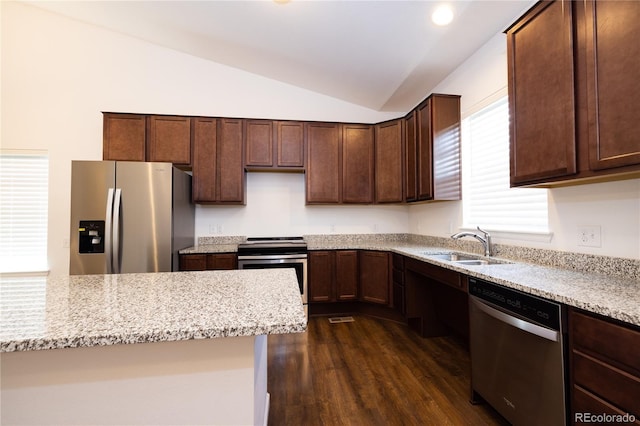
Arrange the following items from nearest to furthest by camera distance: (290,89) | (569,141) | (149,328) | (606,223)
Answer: (149,328)
(569,141)
(606,223)
(290,89)

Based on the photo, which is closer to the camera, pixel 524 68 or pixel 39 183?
pixel 524 68

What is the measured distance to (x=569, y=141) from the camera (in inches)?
58.0

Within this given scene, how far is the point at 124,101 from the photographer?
354 cm

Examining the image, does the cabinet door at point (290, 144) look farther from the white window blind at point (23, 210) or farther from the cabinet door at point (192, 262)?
the white window blind at point (23, 210)

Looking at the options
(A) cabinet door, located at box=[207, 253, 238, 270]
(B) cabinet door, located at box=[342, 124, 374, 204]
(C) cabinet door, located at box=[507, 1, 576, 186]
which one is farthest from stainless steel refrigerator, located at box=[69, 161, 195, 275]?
(C) cabinet door, located at box=[507, 1, 576, 186]

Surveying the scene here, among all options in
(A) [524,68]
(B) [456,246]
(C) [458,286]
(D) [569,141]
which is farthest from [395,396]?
(A) [524,68]

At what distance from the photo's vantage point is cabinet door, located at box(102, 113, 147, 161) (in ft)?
10.5

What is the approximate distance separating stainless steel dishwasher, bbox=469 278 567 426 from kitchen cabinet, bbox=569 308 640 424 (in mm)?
51

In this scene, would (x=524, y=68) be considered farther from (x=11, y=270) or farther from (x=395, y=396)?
(x=11, y=270)

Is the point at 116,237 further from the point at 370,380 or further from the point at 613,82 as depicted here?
the point at 613,82

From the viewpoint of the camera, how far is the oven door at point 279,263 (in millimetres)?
3105

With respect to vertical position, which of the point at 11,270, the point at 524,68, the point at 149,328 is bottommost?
the point at 11,270

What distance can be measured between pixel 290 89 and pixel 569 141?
319 cm

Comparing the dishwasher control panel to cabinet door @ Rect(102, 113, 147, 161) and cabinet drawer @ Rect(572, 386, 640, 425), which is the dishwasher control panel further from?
cabinet door @ Rect(102, 113, 147, 161)
